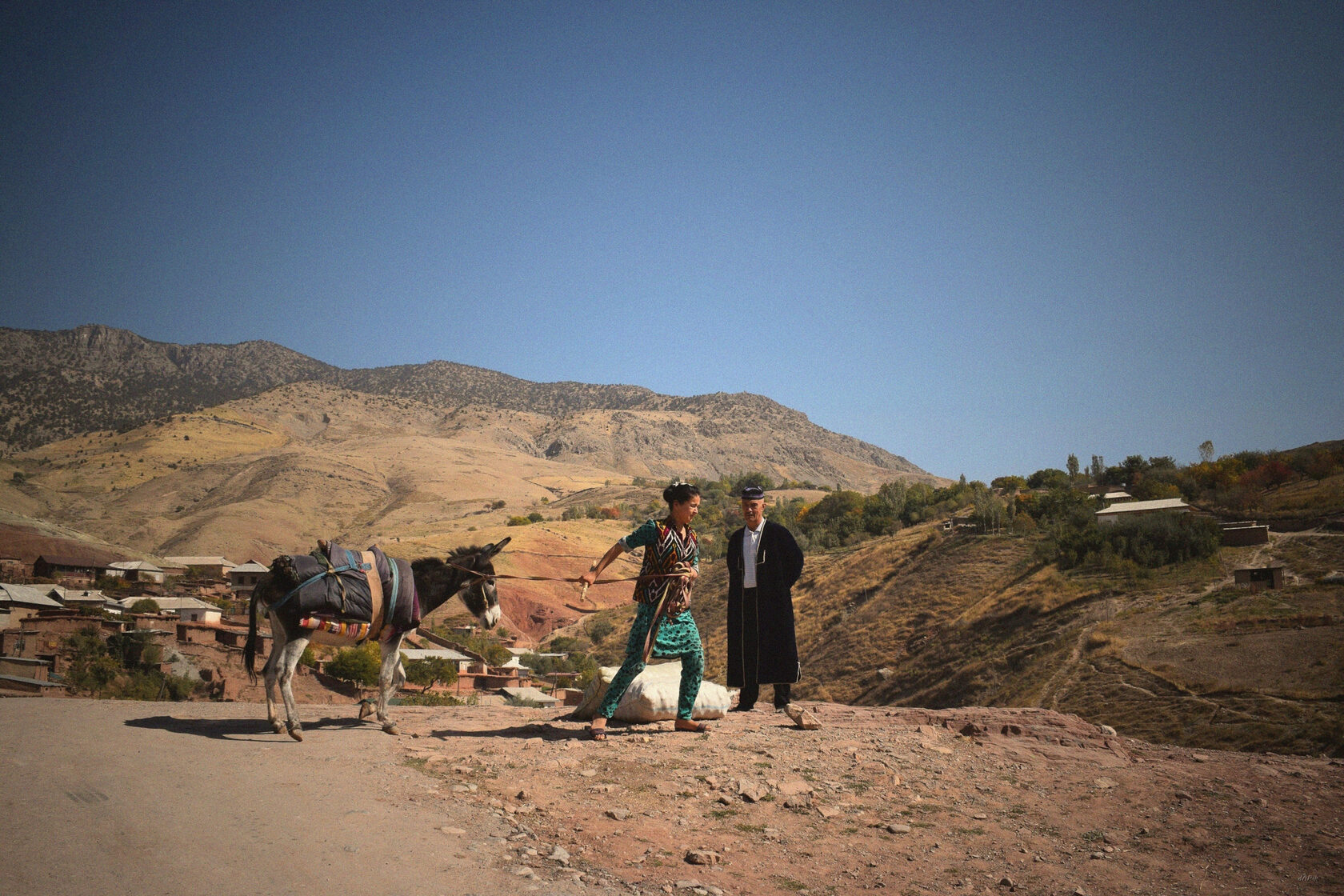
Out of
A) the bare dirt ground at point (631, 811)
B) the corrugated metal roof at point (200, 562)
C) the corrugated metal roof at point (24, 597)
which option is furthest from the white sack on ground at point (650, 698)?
the corrugated metal roof at point (200, 562)

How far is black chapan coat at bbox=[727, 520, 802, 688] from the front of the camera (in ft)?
29.0

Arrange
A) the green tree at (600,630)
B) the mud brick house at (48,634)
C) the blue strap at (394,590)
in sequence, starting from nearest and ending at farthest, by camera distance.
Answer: the blue strap at (394,590)
the mud brick house at (48,634)
the green tree at (600,630)

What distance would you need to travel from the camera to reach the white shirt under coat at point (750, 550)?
9.02m

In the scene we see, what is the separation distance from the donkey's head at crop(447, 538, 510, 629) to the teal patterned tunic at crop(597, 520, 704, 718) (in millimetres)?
1616

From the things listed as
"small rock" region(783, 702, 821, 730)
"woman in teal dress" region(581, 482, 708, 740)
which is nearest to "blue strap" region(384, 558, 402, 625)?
"woman in teal dress" region(581, 482, 708, 740)

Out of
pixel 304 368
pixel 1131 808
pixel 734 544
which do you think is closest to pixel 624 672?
pixel 734 544

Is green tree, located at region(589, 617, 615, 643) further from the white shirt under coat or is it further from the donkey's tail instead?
the donkey's tail

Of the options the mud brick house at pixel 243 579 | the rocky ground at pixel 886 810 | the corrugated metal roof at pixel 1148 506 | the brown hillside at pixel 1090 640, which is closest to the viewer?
the rocky ground at pixel 886 810

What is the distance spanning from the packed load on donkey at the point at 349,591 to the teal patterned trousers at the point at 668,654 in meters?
2.12

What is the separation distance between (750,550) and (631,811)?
12.2 ft

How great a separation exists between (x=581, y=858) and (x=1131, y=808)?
14.4 ft

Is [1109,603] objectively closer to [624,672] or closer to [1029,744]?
[1029,744]

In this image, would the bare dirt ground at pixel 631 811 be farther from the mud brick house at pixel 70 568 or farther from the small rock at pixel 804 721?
the mud brick house at pixel 70 568

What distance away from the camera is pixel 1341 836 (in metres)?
6.14
